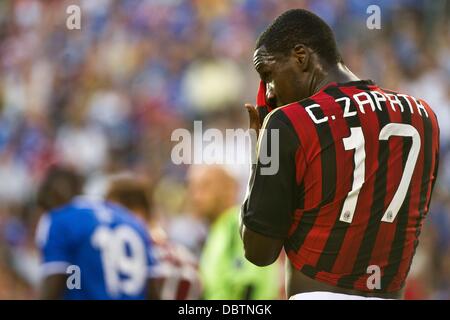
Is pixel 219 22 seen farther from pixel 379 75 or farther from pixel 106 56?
pixel 379 75

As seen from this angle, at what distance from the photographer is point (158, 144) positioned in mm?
10711

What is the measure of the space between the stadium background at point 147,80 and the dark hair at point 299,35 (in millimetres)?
5026

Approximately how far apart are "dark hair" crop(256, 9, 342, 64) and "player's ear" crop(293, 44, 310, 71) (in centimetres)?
2

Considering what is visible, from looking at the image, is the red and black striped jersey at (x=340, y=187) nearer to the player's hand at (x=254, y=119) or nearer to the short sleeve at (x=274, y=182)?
the short sleeve at (x=274, y=182)

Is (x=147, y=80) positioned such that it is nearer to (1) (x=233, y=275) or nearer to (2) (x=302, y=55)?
(1) (x=233, y=275)

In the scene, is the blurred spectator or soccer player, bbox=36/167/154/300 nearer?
soccer player, bbox=36/167/154/300

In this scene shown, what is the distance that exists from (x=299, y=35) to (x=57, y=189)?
295 cm

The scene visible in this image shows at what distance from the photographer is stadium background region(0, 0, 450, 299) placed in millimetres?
9680

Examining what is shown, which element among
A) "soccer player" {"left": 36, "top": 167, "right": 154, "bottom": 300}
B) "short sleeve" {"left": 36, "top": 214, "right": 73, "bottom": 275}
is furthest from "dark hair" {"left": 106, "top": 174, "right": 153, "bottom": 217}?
"short sleeve" {"left": 36, "top": 214, "right": 73, "bottom": 275}

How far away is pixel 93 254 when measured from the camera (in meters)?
5.39

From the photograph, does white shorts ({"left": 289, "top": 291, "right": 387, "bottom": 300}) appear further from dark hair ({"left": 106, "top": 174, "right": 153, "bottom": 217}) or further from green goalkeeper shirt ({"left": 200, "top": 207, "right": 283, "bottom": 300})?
dark hair ({"left": 106, "top": 174, "right": 153, "bottom": 217})

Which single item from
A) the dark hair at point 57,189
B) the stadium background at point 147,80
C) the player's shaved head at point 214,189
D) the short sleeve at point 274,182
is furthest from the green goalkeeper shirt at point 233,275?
the short sleeve at point 274,182

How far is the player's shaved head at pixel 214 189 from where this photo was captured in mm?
6723
